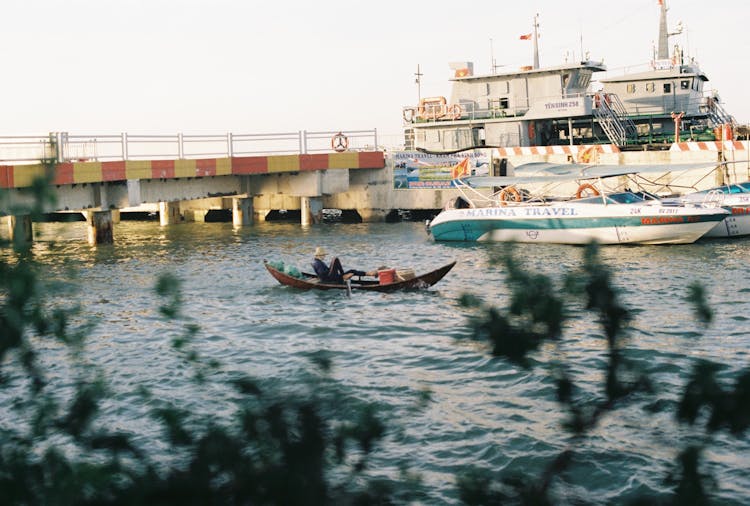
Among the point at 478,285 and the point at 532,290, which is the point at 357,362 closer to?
the point at 478,285

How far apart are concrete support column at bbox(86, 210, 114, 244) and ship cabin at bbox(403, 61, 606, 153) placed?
643 inches

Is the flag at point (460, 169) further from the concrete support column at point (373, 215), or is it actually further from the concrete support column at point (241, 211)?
the concrete support column at point (241, 211)

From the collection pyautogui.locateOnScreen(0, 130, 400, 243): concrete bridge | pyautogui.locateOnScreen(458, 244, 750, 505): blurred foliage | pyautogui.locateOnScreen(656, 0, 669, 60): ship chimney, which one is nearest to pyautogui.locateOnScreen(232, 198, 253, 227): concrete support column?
pyautogui.locateOnScreen(0, 130, 400, 243): concrete bridge

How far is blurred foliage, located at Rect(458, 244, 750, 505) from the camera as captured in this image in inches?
185

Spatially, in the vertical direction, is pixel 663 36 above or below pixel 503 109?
above

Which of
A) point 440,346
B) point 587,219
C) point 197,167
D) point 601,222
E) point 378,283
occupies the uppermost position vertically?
point 197,167

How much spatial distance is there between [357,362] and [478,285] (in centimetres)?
792

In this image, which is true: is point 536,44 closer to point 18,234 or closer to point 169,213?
point 169,213

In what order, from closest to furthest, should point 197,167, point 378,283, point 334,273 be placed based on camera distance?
point 334,273 < point 378,283 < point 197,167

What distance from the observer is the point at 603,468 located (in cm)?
1056

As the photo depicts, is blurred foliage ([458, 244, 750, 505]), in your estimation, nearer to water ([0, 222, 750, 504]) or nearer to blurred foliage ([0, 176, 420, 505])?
water ([0, 222, 750, 504])

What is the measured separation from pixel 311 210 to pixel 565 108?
41.5 feet

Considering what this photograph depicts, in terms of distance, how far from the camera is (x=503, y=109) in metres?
45.7

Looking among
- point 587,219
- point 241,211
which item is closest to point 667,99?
point 587,219
